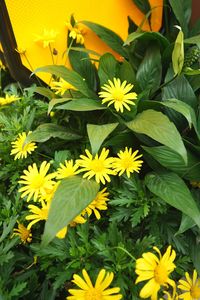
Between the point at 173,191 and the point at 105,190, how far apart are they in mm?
175

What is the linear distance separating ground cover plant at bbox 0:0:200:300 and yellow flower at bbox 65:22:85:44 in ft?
0.34

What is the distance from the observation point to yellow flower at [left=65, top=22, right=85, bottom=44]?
1265 mm

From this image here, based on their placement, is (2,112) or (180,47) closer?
(180,47)

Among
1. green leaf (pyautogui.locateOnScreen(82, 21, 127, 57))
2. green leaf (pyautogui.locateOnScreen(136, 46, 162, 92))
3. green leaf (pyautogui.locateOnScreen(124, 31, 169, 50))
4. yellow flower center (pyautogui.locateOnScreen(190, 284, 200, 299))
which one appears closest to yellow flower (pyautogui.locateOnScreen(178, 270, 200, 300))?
yellow flower center (pyautogui.locateOnScreen(190, 284, 200, 299))

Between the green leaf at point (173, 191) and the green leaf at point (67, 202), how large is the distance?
16 cm

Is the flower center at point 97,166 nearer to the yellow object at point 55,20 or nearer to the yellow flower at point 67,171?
the yellow flower at point 67,171

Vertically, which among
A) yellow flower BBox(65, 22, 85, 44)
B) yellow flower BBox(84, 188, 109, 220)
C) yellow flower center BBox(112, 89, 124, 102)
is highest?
yellow flower BBox(65, 22, 85, 44)

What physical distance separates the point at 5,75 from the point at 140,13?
68 cm

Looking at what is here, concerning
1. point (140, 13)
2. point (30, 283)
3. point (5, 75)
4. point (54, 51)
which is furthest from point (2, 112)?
point (140, 13)

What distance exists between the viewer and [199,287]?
0.75 m

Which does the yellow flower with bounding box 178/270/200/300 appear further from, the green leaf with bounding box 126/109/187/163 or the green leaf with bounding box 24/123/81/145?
the green leaf with bounding box 24/123/81/145

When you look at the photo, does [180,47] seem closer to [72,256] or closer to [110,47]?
[110,47]

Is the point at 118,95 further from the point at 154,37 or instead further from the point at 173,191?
the point at 154,37

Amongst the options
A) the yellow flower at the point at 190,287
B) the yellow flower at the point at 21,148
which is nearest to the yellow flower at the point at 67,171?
the yellow flower at the point at 21,148
